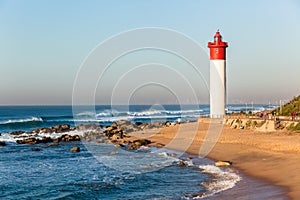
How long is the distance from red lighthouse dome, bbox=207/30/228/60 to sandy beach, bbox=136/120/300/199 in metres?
5.41

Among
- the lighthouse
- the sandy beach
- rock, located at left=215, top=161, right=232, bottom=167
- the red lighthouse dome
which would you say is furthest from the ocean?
the red lighthouse dome

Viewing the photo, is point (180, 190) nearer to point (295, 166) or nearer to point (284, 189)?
point (284, 189)

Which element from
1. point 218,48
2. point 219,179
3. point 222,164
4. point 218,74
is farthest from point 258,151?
point 218,48

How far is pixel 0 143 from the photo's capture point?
28453mm

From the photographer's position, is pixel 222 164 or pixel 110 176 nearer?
pixel 110 176

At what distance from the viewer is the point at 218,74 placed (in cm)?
2855

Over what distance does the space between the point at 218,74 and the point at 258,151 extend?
1049 centimetres

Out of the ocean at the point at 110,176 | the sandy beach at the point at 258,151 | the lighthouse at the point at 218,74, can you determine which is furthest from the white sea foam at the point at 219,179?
the lighthouse at the point at 218,74

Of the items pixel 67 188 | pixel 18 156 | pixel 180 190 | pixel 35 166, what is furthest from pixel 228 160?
pixel 18 156

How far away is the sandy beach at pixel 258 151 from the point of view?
1347 cm

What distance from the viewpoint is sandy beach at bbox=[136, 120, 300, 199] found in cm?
1347

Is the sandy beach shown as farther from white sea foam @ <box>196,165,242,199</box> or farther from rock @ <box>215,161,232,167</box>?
white sea foam @ <box>196,165,242,199</box>

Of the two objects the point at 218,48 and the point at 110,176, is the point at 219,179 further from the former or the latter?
the point at 218,48

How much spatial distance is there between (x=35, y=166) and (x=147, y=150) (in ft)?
24.3
